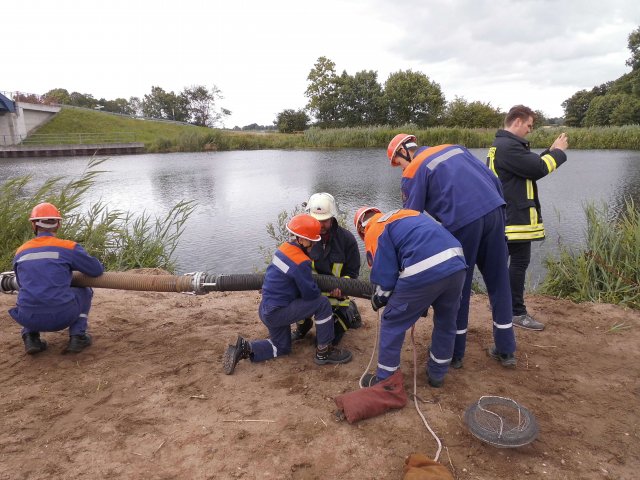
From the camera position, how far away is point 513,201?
13.3 ft

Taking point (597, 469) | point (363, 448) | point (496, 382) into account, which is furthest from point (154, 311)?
point (597, 469)

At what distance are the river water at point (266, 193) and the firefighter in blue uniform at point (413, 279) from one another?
413 cm

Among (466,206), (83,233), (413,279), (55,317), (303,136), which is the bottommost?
(55,317)

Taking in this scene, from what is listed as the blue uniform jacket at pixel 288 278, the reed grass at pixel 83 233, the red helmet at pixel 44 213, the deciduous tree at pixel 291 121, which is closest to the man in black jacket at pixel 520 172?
the blue uniform jacket at pixel 288 278

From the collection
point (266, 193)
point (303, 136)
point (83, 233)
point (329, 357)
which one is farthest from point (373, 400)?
point (303, 136)

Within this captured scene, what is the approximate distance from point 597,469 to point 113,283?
398 centimetres

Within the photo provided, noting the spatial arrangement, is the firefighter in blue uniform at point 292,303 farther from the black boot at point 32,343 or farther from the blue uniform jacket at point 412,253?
the black boot at point 32,343

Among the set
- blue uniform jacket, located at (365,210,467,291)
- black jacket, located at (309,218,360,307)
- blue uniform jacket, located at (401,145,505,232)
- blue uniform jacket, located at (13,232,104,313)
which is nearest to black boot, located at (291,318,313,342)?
black jacket, located at (309,218,360,307)

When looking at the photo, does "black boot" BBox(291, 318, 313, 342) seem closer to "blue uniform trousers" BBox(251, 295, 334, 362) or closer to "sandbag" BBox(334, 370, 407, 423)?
"blue uniform trousers" BBox(251, 295, 334, 362)

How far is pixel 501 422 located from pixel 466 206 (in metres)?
1.45

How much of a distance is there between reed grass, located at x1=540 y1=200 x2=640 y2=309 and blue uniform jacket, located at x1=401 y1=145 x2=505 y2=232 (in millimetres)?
2927

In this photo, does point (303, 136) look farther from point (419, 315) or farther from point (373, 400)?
point (373, 400)

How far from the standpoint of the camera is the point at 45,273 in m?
3.69

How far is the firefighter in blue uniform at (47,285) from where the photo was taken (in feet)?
12.1
